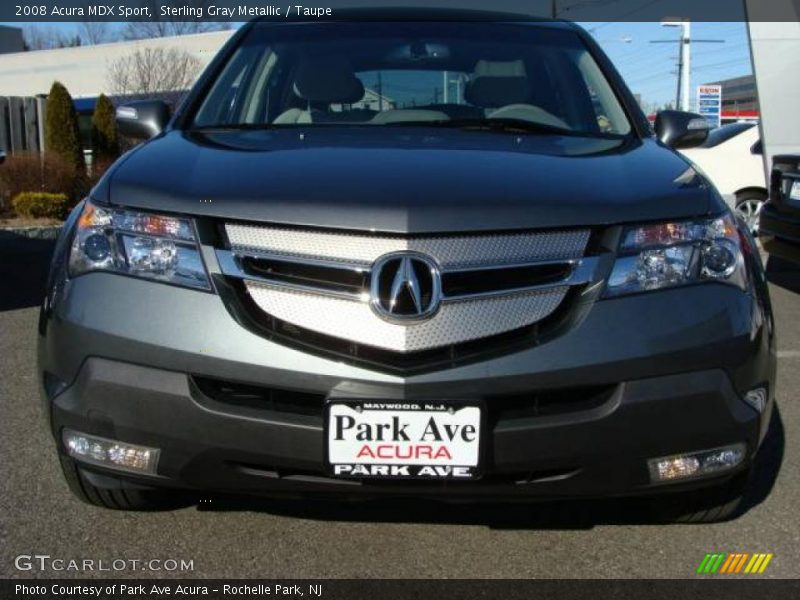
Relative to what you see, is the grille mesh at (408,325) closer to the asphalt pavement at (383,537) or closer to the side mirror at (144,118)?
the asphalt pavement at (383,537)

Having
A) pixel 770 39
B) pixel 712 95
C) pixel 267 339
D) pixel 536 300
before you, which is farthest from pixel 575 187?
pixel 712 95

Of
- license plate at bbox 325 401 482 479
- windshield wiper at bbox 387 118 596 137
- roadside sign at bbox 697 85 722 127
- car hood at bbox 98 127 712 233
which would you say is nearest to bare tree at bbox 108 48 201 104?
roadside sign at bbox 697 85 722 127

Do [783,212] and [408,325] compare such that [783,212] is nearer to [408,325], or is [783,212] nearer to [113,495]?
[408,325]

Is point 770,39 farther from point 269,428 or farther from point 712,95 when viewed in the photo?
point 712,95

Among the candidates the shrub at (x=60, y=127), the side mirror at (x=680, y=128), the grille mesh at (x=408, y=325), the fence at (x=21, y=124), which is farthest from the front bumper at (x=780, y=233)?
the fence at (x=21, y=124)

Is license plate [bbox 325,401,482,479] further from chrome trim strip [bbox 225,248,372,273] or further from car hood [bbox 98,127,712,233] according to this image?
car hood [bbox 98,127,712,233]

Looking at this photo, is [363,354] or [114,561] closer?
[363,354]

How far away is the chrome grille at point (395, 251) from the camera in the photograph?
2150 millimetres

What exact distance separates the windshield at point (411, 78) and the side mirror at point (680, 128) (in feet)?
0.95

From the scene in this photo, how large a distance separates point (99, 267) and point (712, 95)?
27.3 metres

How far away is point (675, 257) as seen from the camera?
2328mm

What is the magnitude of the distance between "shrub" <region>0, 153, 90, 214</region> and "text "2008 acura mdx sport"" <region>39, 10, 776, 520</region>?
36.8 ft

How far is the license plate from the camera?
6.95 ft

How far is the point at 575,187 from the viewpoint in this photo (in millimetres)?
2379
